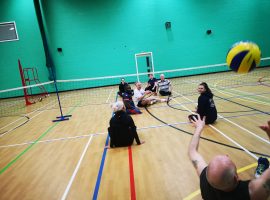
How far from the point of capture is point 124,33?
55.7 ft

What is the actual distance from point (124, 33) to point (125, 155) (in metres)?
14.2

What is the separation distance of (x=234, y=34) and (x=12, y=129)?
17829 millimetres

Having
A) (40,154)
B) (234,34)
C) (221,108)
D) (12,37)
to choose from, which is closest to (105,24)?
(12,37)

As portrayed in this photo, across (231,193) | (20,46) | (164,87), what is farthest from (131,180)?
(20,46)

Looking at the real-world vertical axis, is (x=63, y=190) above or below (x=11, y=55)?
below

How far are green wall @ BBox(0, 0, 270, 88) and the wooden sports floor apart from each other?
408 inches

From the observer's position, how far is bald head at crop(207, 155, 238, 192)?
4.94 feet

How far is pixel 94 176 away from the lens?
3887mm

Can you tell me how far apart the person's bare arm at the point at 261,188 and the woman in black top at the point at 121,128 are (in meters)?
3.37

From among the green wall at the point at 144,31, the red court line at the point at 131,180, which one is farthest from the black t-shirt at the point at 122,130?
the green wall at the point at 144,31

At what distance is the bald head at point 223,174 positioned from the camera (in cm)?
150

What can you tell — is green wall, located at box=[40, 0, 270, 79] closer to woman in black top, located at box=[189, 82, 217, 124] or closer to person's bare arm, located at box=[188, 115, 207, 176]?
woman in black top, located at box=[189, 82, 217, 124]

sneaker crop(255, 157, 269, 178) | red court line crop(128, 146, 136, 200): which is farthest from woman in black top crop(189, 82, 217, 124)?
sneaker crop(255, 157, 269, 178)

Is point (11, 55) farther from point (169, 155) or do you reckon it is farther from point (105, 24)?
point (169, 155)
